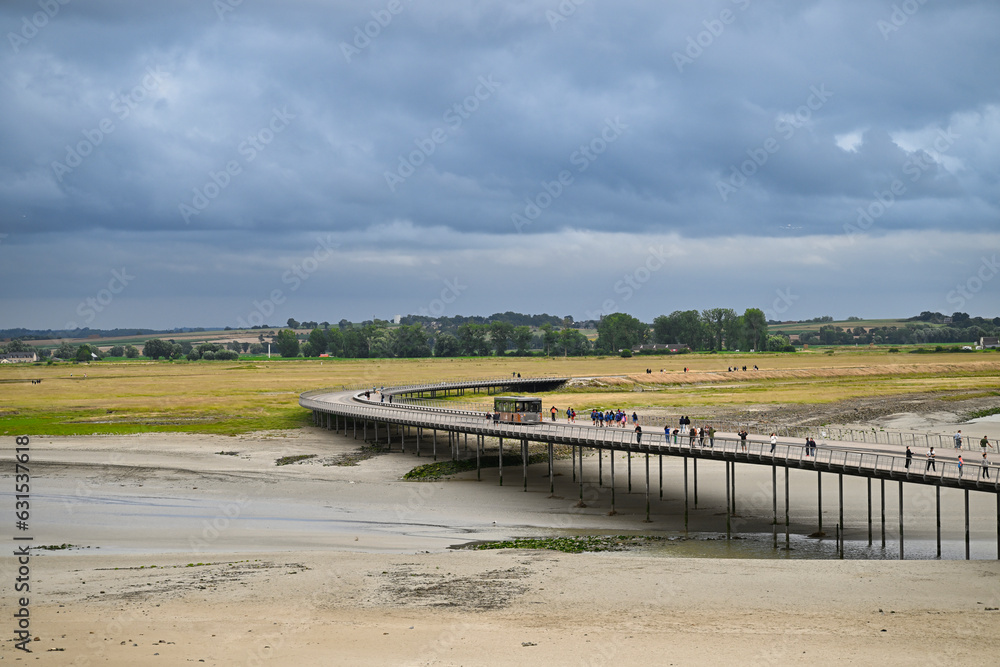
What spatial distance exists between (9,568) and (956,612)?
1217 inches

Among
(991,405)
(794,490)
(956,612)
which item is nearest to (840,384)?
(991,405)

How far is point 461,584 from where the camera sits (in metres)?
28.7

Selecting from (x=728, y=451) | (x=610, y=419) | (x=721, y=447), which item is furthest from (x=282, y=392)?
(x=728, y=451)

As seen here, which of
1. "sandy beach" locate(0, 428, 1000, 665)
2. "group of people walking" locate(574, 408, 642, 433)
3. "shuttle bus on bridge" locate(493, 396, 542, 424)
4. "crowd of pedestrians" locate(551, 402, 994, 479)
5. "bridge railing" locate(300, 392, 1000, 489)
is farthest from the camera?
"shuttle bus on bridge" locate(493, 396, 542, 424)

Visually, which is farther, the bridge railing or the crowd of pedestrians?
the bridge railing

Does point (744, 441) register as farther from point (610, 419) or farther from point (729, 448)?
point (610, 419)

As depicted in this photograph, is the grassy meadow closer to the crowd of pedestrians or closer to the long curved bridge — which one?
the long curved bridge

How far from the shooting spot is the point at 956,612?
24875 mm

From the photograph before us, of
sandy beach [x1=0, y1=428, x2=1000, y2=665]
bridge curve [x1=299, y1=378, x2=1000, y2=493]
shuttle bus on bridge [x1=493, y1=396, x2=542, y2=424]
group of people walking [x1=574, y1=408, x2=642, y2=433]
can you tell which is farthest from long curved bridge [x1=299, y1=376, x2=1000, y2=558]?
sandy beach [x1=0, y1=428, x2=1000, y2=665]

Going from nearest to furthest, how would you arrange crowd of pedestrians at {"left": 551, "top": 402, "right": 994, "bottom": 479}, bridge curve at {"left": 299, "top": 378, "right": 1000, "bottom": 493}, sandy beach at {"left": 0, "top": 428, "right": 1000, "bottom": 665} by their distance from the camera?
sandy beach at {"left": 0, "top": 428, "right": 1000, "bottom": 665}, bridge curve at {"left": 299, "top": 378, "right": 1000, "bottom": 493}, crowd of pedestrians at {"left": 551, "top": 402, "right": 994, "bottom": 479}

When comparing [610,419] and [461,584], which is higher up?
[610,419]

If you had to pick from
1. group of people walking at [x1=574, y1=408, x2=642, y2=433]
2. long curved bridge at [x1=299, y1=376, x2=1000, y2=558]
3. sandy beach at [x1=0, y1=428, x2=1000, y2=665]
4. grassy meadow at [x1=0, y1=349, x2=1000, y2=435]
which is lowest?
sandy beach at [x1=0, y1=428, x2=1000, y2=665]

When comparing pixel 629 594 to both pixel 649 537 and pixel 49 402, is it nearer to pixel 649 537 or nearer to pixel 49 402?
pixel 649 537

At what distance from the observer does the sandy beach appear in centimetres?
2212
